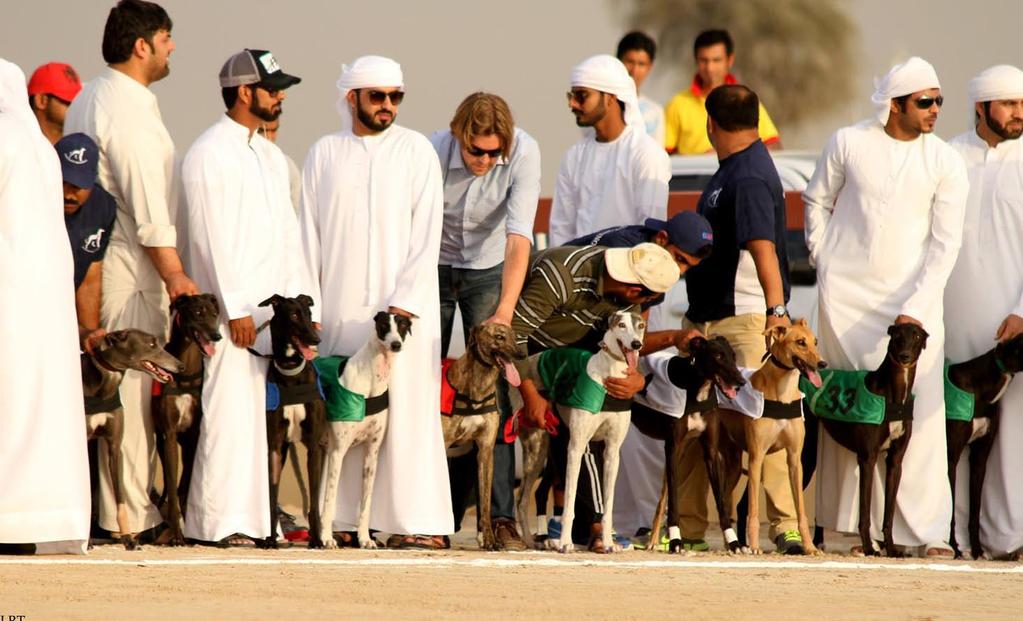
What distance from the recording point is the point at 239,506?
372 inches

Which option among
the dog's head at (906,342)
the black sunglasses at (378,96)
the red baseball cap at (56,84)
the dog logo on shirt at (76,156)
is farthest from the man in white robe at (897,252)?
the red baseball cap at (56,84)

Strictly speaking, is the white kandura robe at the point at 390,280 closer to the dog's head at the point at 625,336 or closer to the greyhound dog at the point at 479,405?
the greyhound dog at the point at 479,405

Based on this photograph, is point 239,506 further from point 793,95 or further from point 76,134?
point 793,95

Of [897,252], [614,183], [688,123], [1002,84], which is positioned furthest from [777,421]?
[688,123]

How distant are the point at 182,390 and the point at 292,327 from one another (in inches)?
23.0

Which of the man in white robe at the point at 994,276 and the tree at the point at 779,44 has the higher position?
the tree at the point at 779,44

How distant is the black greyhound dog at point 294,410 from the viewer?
9422 millimetres

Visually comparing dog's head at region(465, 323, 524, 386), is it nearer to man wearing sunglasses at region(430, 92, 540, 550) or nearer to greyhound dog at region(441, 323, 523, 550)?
greyhound dog at region(441, 323, 523, 550)

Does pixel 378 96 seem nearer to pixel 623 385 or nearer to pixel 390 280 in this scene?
pixel 390 280

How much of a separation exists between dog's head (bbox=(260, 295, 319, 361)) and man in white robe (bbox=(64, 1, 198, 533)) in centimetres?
41

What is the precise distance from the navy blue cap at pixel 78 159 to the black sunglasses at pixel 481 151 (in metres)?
1.88

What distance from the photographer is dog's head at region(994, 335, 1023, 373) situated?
10227 millimetres

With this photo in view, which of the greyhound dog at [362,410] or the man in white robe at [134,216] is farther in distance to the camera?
the greyhound dog at [362,410]

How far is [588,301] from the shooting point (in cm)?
980
